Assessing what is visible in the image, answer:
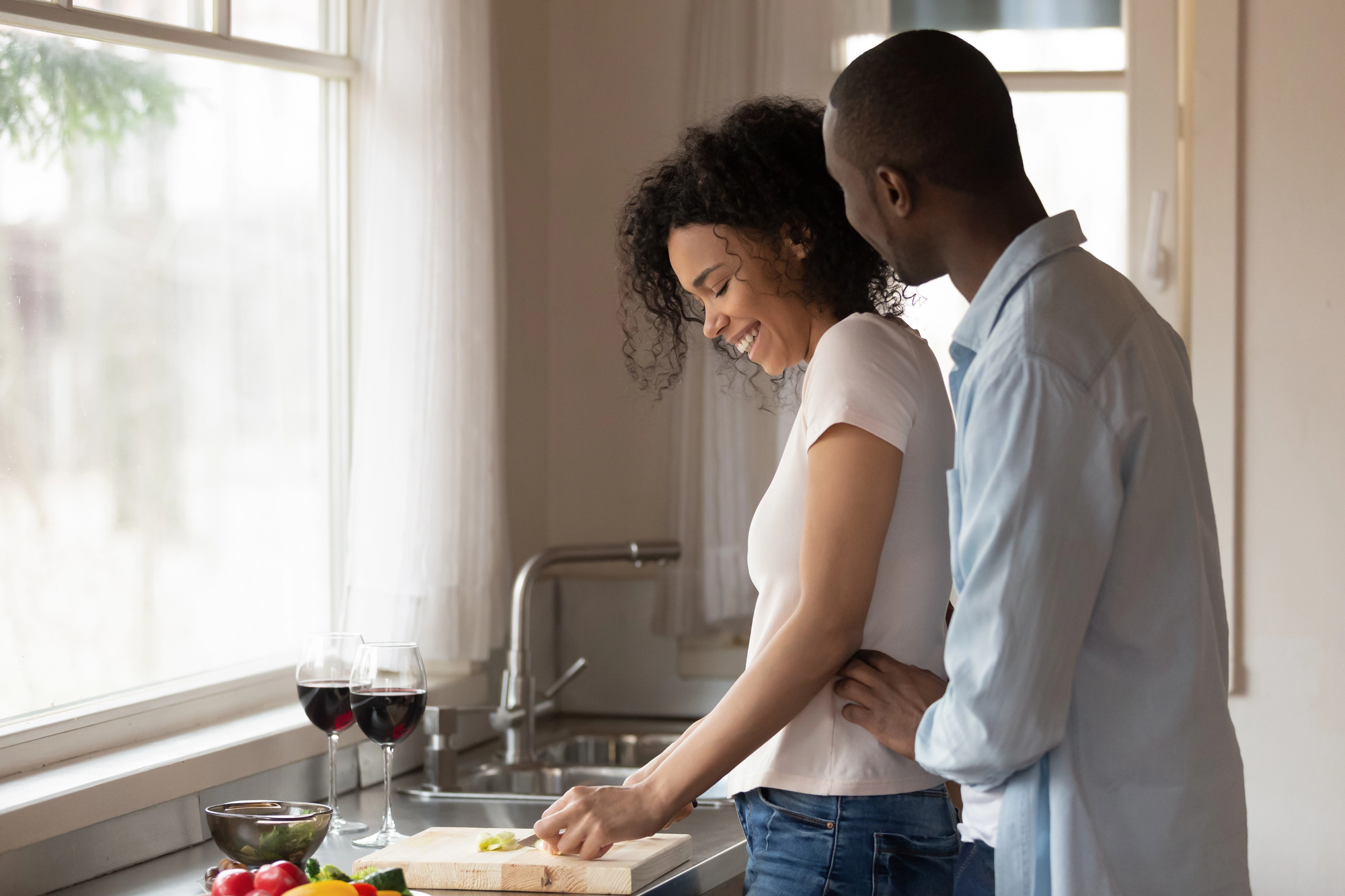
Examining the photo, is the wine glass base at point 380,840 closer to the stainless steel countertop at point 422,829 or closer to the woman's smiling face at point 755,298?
the stainless steel countertop at point 422,829

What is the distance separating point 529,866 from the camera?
134 centimetres

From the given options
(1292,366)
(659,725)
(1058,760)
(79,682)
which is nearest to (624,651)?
(659,725)

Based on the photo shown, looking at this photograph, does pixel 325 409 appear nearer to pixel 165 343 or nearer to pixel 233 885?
pixel 165 343

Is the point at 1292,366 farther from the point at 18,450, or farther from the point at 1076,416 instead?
the point at 18,450

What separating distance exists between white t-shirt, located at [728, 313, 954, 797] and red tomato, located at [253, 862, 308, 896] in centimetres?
41

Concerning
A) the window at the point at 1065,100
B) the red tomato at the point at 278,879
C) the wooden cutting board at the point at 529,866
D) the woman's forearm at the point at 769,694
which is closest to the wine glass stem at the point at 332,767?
the wooden cutting board at the point at 529,866

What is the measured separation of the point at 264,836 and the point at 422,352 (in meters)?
0.94

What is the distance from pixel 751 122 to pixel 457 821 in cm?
102

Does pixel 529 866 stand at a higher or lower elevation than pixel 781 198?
lower

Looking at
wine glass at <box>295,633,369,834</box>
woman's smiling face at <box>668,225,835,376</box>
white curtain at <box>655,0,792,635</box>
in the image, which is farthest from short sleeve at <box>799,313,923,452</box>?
white curtain at <box>655,0,792,635</box>

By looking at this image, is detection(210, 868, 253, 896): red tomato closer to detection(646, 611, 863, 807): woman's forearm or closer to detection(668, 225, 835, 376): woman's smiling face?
detection(646, 611, 863, 807): woman's forearm

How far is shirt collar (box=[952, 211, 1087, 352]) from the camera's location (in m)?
0.93

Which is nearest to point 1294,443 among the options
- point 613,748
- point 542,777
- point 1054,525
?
point 613,748

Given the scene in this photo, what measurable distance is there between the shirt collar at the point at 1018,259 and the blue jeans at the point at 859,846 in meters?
0.47
